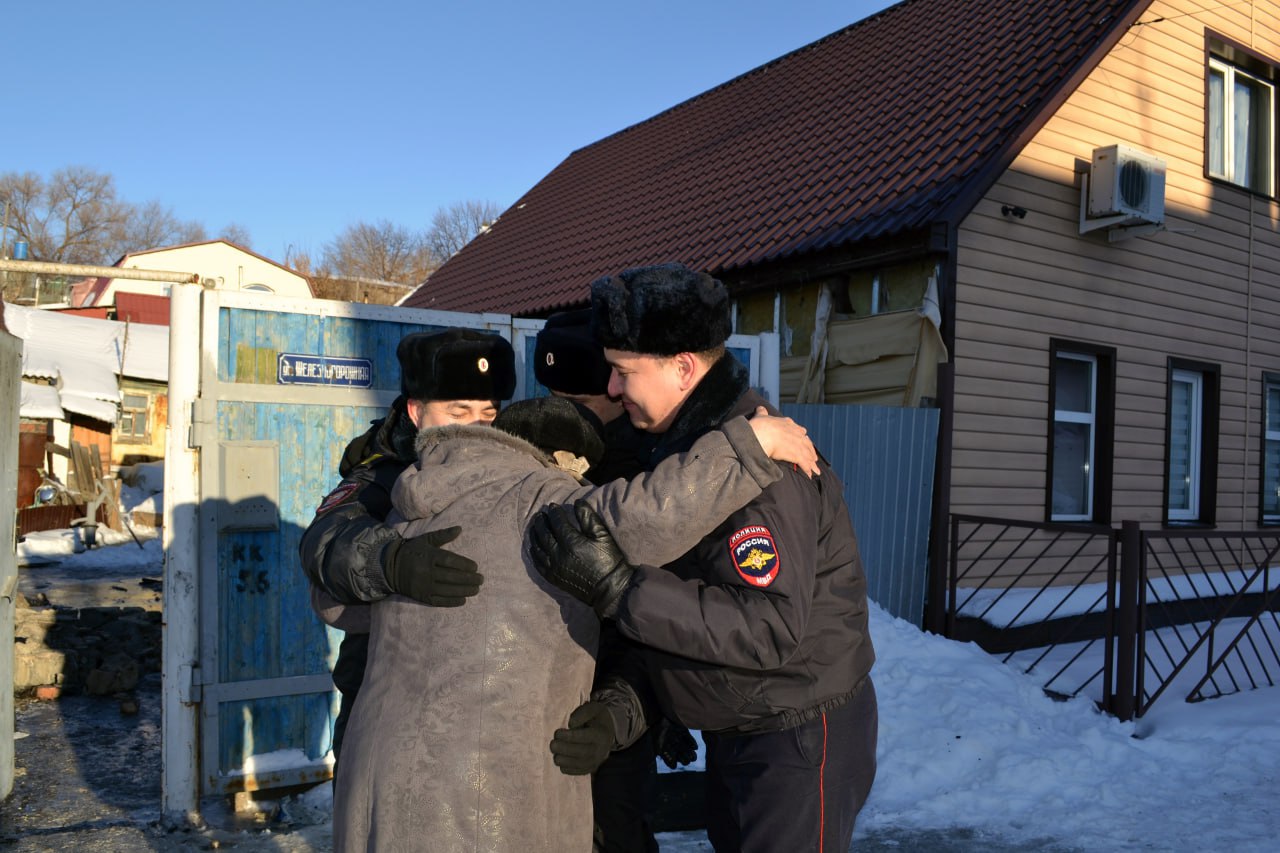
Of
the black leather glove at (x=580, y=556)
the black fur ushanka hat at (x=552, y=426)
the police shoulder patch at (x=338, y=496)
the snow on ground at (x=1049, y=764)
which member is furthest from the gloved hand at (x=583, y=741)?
the snow on ground at (x=1049, y=764)

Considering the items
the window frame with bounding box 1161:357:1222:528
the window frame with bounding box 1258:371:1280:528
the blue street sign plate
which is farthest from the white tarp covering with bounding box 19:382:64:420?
the window frame with bounding box 1258:371:1280:528

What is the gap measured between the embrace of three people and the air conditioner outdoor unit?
788 cm

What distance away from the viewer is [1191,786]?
18.5ft

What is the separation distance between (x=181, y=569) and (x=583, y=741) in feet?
11.5

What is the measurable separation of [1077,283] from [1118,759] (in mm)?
4905

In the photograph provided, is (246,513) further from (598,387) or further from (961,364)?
(961,364)

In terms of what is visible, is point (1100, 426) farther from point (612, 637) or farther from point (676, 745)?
point (612, 637)

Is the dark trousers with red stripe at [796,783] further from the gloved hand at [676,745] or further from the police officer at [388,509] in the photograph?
the police officer at [388,509]

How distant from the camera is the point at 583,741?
2.11 meters

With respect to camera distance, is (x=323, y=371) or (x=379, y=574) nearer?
(x=379, y=574)

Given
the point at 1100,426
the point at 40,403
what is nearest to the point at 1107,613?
the point at 1100,426

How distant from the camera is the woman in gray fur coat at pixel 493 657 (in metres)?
2.00

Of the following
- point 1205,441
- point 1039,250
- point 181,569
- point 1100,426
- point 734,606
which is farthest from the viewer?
point 1205,441

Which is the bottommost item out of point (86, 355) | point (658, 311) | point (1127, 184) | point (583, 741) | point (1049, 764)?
point (1049, 764)
